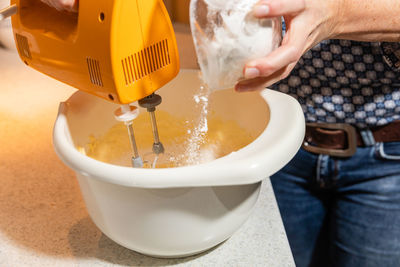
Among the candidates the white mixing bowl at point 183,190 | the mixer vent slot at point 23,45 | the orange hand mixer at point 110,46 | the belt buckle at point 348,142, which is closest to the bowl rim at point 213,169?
the white mixing bowl at point 183,190

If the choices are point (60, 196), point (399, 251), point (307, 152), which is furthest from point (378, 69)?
point (60, 196)

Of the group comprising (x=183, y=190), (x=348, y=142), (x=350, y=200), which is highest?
(x=183, y=190)

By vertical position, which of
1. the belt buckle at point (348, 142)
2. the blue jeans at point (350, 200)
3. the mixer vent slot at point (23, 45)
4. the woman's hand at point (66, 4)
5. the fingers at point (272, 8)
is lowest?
the blue jeans at point (350, 200)

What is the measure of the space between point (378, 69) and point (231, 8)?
43cm

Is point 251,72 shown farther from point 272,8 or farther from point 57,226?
point 57,226

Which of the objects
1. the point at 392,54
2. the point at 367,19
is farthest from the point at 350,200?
the point at 367,19

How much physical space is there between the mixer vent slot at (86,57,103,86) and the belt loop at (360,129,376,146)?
58 centimetres

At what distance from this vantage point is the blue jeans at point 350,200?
89cm

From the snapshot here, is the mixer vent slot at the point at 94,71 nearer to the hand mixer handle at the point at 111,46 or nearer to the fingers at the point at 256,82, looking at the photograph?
the hand mixer handle at the point at 111,46

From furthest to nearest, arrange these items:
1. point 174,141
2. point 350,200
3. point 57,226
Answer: point 350,200 → point 174,141 → point 57,226

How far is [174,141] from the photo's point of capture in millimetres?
813

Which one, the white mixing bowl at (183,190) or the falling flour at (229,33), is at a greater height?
the falling flour at (229,33)

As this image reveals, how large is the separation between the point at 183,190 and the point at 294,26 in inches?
10.0

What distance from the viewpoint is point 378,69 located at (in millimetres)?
792
